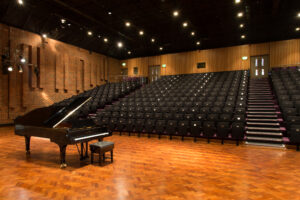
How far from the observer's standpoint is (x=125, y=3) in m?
6.46

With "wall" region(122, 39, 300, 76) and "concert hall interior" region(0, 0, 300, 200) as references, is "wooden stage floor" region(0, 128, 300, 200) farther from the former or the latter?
A: "wall" region(122, 39, 300, 76)

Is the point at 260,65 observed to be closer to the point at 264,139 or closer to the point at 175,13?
the point at 175,13

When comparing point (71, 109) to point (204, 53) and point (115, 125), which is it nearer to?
point (115, 125)

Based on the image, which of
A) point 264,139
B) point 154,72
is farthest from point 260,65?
point 264,139

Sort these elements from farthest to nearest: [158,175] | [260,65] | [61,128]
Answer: [260,65] < [61,128] < [158,175]

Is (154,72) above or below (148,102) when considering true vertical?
above

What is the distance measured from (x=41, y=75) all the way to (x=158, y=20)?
6091mm

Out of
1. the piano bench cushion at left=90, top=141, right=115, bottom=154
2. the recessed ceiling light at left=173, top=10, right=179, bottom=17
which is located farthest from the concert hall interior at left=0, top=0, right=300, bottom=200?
the recessed ceiling light at left=173, top=10, right=179, bottom=17

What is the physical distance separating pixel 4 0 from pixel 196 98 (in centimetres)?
765

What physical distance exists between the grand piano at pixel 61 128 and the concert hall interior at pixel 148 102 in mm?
23

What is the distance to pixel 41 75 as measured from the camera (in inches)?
351

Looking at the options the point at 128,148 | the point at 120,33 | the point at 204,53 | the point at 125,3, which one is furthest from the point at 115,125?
the point at 204,53

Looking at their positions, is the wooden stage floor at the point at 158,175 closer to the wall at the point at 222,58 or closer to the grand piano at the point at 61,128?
the grand piano at the point at 61,128

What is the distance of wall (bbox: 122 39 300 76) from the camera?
9.70m
